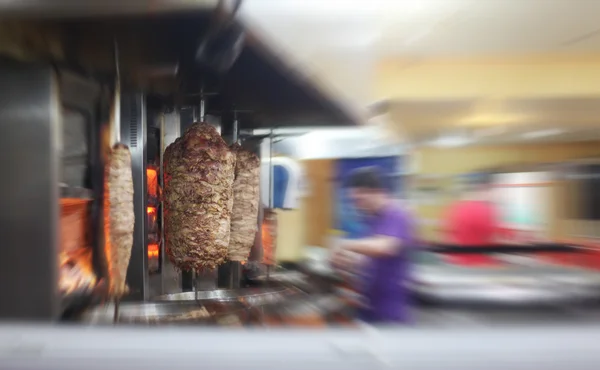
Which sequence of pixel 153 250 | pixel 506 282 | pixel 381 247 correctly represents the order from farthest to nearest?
pixel 506 282 → pixel 153 250 → pixel 381 247

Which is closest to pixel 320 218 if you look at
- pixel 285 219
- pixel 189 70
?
pixel 285 219

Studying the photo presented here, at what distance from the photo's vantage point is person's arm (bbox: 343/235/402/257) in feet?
2.52

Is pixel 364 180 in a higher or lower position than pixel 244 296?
higher

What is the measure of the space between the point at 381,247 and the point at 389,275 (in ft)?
0.16

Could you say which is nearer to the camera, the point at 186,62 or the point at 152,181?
the point at 186,62

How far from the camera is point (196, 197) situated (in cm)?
90

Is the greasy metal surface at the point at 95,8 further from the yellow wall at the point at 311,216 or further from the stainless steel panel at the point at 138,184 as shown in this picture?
the yellow wall at the point at 311,216

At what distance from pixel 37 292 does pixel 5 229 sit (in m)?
0.11

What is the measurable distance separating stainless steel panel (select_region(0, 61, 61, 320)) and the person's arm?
48cm

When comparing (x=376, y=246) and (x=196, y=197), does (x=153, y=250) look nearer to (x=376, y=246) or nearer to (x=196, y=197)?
(x=196, y=197)

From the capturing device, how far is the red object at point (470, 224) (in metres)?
0.88

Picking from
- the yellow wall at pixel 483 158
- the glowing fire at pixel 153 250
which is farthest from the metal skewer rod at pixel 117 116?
the yellow wall at pixel 483 158

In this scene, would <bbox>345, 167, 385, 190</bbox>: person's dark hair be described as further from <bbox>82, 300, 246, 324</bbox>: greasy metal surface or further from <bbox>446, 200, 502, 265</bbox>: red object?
<bbox>82, 300, 246, 324</bbox>: greasy metal surface

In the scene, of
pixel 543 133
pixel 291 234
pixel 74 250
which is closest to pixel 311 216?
pixel 291 234
